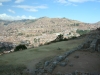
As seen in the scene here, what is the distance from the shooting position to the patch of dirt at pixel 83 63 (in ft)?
78.1

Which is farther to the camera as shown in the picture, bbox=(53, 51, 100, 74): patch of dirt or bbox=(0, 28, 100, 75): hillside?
bbox=(0, 28, 100, 75): hillside

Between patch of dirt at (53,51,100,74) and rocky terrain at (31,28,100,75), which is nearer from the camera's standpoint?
rocky terrain at (31,28,100,75)

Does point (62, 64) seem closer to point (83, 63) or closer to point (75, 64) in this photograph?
point (75, 64)

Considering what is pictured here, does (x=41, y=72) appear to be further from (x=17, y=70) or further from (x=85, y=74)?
(x=85, y=74)

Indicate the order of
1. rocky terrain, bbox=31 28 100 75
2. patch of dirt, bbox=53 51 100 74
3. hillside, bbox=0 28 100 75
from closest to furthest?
rocky terrain, bbox=31 28 100 75, patch of dirt, bbox=53 51 100 74, hillside, bbox=0 28 100 75

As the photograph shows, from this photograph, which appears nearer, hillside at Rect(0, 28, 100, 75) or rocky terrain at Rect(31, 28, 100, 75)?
rocky terrain at Rect(31, 28, 100, 75)

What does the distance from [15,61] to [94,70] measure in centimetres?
1422

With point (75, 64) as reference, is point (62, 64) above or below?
above

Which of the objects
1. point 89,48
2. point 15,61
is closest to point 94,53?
point 89,48

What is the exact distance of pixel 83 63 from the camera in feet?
83.0

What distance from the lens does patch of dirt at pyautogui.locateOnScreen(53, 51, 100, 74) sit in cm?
2381

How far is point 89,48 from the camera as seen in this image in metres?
30.6

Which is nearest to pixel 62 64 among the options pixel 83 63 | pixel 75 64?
pixel 75 64

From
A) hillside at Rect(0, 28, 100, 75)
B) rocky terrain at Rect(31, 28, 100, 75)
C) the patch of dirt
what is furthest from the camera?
hillside at Rect(0, 28, 100, 75)
